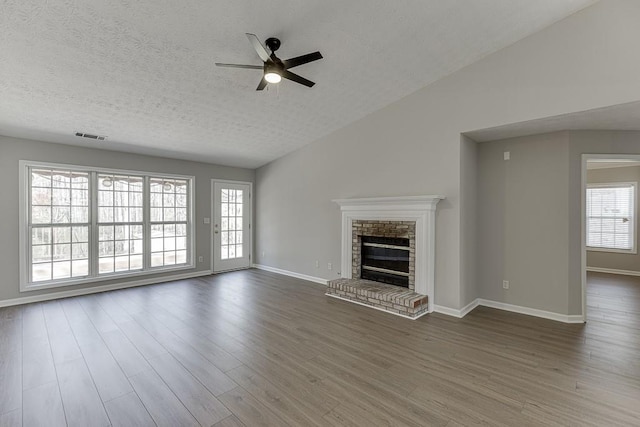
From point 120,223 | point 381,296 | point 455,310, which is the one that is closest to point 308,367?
point 381,296

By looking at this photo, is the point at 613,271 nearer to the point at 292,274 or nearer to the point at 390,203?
the point at 390,203

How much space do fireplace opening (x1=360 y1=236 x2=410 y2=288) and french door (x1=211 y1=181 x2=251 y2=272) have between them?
343 cm

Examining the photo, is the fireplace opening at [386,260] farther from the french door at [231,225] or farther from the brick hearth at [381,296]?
the french door at [231,225]

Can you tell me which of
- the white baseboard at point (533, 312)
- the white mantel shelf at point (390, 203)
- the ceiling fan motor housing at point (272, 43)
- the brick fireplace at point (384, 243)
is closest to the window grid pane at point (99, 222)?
the white mantel shelf at point (390, 203)

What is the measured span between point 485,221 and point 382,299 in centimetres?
201

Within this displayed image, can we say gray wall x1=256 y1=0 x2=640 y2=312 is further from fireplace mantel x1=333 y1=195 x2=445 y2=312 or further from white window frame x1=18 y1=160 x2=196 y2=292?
white window frame x1=18 y1=160 x2=196 y2=292

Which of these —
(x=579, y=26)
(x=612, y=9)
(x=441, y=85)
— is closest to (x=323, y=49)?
(x=441, y=85)

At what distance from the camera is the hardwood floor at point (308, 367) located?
2.10 metres

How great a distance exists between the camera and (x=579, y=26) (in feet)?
10.4

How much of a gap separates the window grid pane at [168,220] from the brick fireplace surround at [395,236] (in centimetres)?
350

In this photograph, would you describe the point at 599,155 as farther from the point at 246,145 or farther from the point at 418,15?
the point at 246,145

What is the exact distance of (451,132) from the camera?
4.14m

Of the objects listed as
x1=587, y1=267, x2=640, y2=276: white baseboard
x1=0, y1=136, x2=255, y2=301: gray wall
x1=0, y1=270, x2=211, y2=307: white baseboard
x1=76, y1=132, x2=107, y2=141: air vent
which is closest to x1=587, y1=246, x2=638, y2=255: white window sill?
x1=587, y1=267, x2=640, y2=276: white baseboard

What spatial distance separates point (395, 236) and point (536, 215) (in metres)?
1.94
